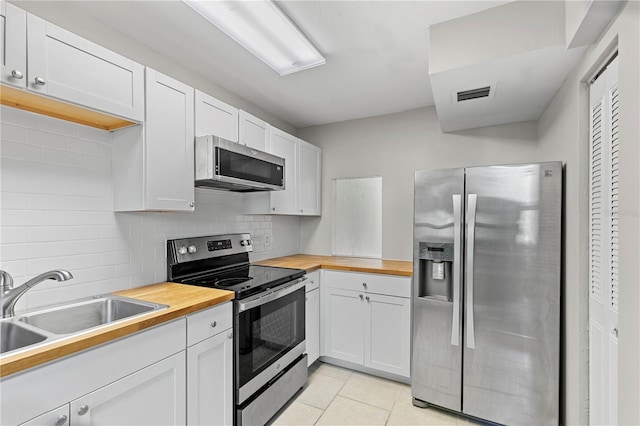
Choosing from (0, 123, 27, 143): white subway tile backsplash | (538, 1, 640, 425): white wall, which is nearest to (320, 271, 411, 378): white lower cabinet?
(538, 1, 640, 425): white wall

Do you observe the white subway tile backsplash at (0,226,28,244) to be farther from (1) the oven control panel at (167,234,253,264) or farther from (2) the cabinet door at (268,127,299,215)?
(2) the cabinet door at (268,127,299,215)

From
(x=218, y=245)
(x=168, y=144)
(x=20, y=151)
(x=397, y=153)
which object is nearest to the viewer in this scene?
(x=20, y=151)

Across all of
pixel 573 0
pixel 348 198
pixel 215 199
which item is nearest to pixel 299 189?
pixel 348 198

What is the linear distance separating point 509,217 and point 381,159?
1.54 metres

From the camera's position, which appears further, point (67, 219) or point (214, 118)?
point (214, 118)

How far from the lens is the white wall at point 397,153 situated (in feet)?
9.03

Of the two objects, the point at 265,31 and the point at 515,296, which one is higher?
the point at 265,31

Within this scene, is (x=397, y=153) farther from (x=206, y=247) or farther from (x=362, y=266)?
(x=206, y=247)

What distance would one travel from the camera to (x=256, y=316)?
1.93 m

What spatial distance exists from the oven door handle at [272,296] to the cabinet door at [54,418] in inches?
33.4

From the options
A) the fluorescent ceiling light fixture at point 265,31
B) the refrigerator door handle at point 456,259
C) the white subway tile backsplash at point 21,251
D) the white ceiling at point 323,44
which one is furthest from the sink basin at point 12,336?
the refrigerator door handle at point 456,259

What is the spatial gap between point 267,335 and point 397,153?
7.08ft

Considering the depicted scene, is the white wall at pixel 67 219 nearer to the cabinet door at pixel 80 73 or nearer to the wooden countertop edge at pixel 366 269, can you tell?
the cabinet door at pixel 80 73


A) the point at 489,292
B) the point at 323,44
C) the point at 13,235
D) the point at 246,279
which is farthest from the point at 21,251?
the point at 489,292
